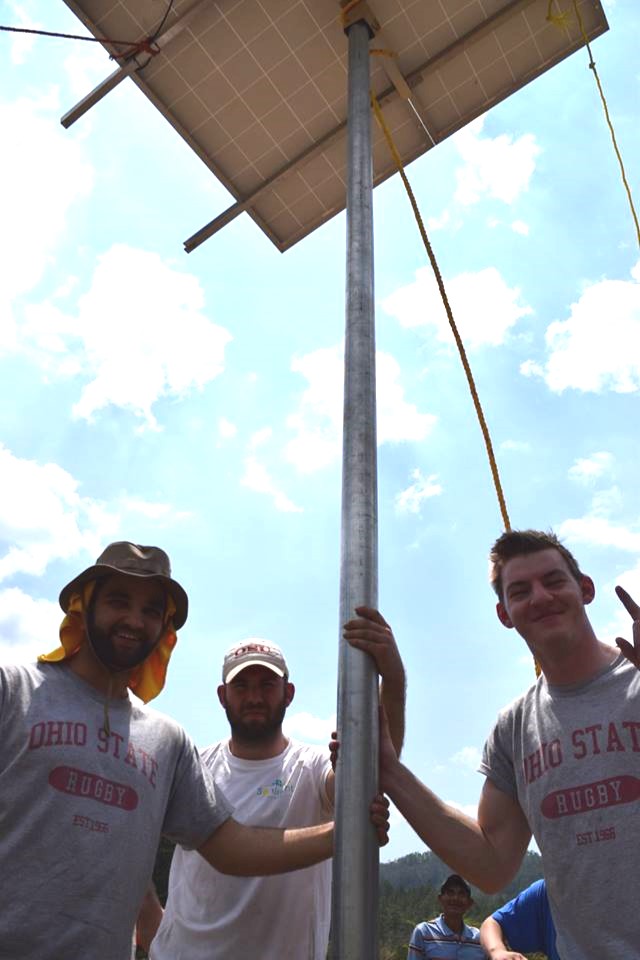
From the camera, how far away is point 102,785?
2.60 m

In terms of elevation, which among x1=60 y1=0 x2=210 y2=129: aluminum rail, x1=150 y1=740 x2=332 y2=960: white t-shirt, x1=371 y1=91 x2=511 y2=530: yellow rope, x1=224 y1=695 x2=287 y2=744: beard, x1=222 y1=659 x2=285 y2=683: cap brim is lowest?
x1=150 y1=740 x2=332 y2=960: white t-shirt

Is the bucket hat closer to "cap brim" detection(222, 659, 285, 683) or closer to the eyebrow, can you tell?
"cap brim" detection(222, 659, 285, 683)

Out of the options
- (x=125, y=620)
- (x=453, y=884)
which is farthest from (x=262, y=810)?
(x=453, y=884)

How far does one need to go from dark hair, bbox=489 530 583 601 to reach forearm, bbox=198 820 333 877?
1156mm

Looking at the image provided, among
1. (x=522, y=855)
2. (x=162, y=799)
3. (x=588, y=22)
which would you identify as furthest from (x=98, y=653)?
(x=588, y=22)

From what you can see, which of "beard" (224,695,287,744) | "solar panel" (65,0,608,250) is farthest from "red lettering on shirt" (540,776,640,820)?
"solar panel" (65,0,608,250)

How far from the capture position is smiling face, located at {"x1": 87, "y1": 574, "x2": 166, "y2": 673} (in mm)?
2904

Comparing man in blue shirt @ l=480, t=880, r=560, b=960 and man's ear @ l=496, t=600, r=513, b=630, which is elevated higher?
man's ear @ l=496, t=600, r=513, b=630

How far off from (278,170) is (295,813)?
4461mm

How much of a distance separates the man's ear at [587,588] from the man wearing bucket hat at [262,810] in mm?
770

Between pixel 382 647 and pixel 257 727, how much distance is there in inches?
52.3

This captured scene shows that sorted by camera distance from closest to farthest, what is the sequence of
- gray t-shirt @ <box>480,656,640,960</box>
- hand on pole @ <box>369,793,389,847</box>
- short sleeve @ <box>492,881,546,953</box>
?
gray t-shirt @ <box>480,656,640,960</box> < hand on pole @ <box>369,793,389,847</box> < short sleeve @ <box>492,881,546,953</box>

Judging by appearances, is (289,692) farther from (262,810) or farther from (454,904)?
(454,904)

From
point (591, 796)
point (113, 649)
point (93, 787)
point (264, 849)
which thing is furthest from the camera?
point (264, 849)
